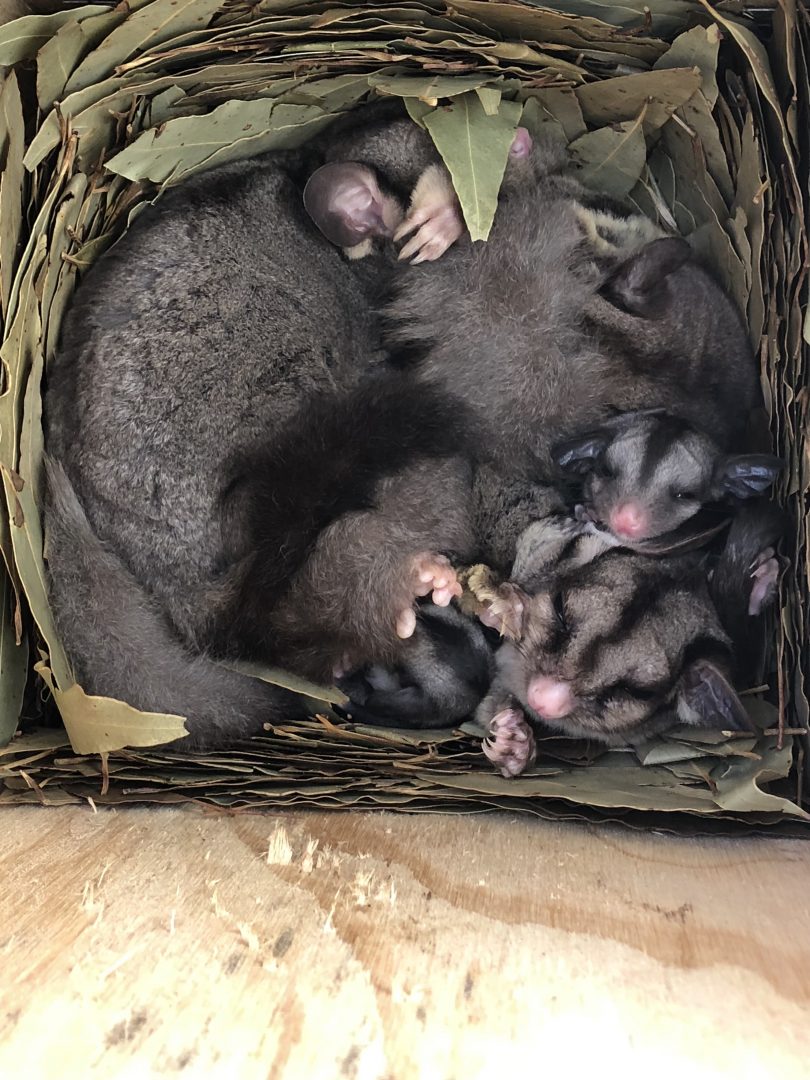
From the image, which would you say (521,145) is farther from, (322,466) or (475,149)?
(322,466)

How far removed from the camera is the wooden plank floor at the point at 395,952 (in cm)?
143

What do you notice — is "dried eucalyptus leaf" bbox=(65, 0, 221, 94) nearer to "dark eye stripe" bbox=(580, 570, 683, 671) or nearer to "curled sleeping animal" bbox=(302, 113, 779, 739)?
"curled sleeping animal" bbox=(302, 113, 779, 739)

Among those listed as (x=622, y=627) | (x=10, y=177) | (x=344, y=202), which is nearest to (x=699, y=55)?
(x=344, y=202)

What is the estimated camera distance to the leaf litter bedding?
2.49 m

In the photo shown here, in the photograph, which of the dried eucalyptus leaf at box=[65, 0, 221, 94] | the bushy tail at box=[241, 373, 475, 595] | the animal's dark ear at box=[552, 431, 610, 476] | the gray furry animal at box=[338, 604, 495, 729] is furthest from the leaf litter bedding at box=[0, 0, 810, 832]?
the animal's dark ear at box=[552, 431, 610, 476]

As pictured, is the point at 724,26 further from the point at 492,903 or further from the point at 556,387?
the point at 492,903

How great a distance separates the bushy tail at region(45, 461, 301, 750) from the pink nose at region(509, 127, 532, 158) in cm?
160

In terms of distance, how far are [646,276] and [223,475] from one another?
135 cm

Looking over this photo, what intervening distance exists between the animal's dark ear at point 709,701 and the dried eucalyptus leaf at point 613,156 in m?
1.53

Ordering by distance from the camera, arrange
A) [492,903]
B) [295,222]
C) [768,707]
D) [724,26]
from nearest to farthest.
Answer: [492,903] < [724,26] < [768,707] < [295,222]

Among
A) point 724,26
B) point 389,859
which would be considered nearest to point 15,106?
point 724,26

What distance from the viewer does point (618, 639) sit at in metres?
2.76

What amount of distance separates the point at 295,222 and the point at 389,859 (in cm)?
184

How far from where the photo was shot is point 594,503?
112 inches
